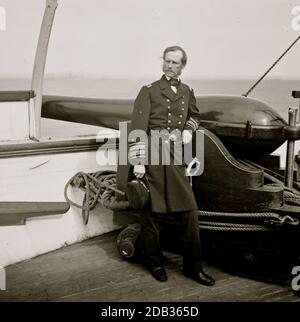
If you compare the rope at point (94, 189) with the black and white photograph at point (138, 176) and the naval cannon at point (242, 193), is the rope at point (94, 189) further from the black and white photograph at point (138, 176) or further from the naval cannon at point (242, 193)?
the naval cannon at point (242, 193)

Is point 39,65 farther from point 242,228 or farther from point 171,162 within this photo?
point 242,228

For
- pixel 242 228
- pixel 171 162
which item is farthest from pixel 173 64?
pixel 242 228

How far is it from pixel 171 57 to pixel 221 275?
1.28m

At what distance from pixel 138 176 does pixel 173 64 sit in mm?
633

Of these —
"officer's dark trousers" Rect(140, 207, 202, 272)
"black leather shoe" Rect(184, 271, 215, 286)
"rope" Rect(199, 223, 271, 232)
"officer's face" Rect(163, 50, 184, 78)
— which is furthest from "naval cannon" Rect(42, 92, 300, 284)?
"officer's face" Rect(163, 50, 184, 78)

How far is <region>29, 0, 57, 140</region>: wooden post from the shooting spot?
10.1ft

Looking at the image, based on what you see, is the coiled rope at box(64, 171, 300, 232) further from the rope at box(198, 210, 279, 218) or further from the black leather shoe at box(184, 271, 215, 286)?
the black leather shoe at box(184, 271, 215, 286)


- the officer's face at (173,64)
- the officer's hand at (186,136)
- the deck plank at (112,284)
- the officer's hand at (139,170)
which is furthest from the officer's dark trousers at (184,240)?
the officer's face at (173,64)

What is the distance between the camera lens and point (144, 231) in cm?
286

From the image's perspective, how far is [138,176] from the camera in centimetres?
272

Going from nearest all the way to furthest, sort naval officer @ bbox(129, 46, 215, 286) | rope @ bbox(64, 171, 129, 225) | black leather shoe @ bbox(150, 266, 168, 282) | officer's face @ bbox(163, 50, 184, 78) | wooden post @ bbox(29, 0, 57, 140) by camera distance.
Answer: officer's face @ bbox(163, 50, 184, 78)
naval officer @ bbox(129, 46, 215, 286)
black leather shoe @ bbox(150, 266, 168, 282)
wooden post @ bbox(29, 0, 57, 140)
rope @ bbox(64, 171, 129, 225)

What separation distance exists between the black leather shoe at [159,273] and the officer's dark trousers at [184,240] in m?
0.03

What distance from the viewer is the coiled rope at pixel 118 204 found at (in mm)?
2627

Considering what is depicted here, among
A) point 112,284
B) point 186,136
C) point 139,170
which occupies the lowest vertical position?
point 112,284
